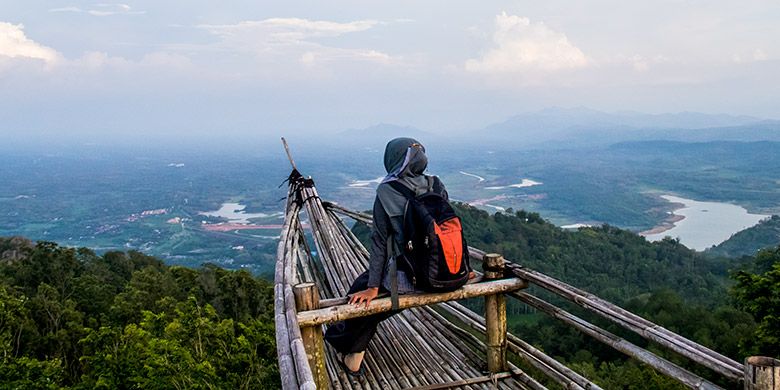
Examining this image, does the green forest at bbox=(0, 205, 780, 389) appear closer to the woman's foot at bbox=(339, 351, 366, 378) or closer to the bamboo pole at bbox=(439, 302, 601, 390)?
the woman's foot at bbox=(339, 351, 366, 378)

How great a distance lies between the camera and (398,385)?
2037 mm

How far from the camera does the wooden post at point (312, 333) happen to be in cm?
175

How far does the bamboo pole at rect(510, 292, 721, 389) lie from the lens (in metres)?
1.34

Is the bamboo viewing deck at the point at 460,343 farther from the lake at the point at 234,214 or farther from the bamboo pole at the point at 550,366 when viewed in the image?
the lake at the point at 234,214

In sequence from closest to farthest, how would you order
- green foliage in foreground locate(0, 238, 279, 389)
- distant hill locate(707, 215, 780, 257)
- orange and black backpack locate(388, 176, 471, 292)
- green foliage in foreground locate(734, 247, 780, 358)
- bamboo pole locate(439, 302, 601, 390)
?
orange and black backpack locate(388, 176, 471, 292), bamboo pole locate(439, 302, 601, 390), green foliage in foreground locate(0, 238, 279, 389), green foliage in foreground locate(734, 247, 780, 358), distant hill locate(707, 215, 780, 257)

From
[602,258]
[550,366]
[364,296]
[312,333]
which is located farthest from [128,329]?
[602,258]

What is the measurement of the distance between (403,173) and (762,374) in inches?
44.3

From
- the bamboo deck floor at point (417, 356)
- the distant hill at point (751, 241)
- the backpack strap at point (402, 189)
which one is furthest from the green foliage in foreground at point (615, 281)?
the backpack strap at point (402, 189)

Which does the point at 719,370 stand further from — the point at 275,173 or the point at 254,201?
the point at 275,173

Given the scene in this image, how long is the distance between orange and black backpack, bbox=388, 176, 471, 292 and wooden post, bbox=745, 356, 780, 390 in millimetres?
835

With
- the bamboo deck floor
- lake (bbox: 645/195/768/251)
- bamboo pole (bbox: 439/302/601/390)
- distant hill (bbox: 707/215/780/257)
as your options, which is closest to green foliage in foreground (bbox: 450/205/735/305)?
distant hill (bbox: 707/215/780/257)

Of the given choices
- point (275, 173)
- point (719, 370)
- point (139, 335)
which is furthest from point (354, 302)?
point (275, 173)

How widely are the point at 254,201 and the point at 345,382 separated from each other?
66646mm

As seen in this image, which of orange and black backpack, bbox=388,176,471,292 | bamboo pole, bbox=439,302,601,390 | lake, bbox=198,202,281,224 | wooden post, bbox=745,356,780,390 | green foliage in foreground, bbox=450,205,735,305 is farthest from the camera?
lake, bbox=198,202,281,224
